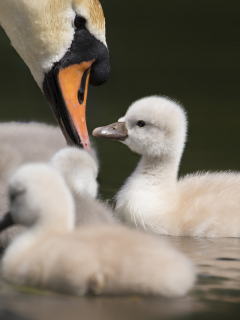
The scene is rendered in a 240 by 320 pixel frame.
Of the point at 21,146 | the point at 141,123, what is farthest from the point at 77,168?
the point at 141,123

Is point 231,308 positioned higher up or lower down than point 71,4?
lower down

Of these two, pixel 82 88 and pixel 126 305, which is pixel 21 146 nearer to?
pixel 82 88

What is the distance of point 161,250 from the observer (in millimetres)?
1866

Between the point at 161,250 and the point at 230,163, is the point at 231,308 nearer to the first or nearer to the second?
the point at 161,250

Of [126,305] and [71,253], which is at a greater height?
[71,253]

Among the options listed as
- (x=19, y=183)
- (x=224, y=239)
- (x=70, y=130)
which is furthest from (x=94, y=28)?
(x=19, y=183)

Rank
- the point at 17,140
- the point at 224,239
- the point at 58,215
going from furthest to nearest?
the point at 17,140
the point at 224,239
the point at 58,215

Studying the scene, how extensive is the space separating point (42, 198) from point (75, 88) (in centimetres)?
131

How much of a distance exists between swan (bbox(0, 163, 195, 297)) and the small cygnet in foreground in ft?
1.44

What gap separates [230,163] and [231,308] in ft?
7.61

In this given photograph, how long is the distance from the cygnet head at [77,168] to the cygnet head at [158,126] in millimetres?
417

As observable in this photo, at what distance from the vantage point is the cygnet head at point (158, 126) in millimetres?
3035

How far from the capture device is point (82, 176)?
266 centimetres

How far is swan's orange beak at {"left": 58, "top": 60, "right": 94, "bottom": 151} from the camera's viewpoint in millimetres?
3162
